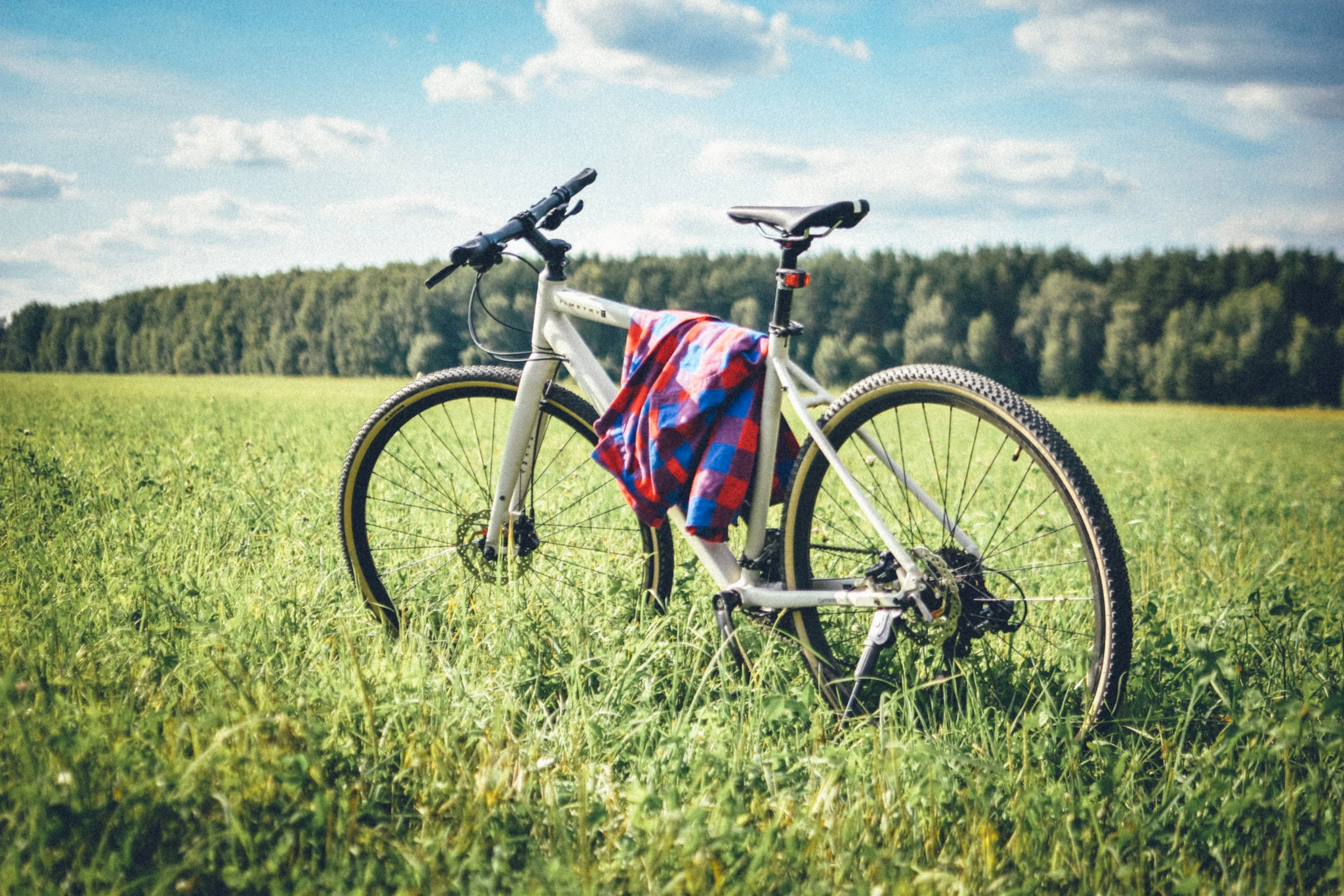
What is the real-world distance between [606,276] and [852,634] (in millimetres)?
64311

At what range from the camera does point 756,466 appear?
2.38 m

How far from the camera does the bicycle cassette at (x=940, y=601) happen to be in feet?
6.75

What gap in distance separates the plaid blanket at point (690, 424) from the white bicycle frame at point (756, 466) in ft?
0.20

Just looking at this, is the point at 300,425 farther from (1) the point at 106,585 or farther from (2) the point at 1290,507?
(2) the point at 1290,507

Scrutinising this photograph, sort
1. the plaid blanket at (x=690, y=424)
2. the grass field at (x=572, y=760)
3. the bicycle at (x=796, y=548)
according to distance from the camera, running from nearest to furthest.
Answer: the grass field at (x=572, y=760) → the bicycle at (x=796, y=548) → the plaid blanket at (x=690, y=424)

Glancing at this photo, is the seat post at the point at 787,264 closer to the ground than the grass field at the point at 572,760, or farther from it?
farther from it

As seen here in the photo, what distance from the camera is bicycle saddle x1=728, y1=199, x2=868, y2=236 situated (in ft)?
7.10

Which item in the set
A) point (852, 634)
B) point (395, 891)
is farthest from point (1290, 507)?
point (395, 891)

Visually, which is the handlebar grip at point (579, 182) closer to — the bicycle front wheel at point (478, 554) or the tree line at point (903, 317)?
the bicycle front wheel at point (478, 554)

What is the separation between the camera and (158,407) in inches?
464

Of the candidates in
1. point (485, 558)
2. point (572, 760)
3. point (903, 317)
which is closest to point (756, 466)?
point (572, 760)

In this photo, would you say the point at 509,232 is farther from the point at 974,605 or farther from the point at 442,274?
the point at 974,605

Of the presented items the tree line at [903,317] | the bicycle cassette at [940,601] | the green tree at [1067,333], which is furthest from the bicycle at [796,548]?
the green tree at [1067,333]

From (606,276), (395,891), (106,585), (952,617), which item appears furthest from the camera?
(606,276)
